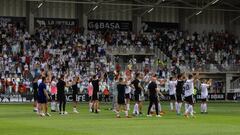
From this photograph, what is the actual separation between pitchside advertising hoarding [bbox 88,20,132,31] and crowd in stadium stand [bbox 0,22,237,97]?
5.72ft

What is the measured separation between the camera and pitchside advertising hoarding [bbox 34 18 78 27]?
71125mm

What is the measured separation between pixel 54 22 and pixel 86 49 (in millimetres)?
6229

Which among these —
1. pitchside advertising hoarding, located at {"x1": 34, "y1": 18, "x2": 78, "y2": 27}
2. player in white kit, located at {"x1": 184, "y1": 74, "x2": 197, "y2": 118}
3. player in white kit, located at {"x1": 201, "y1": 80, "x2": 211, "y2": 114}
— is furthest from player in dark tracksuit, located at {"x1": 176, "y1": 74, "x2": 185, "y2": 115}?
pitchside advertising hoarding, located at {"x1": 34, "y1": 18, "x2": 78, "y2": 27}

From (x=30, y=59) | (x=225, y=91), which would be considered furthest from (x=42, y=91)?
(x=225, y=91)

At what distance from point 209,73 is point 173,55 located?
502 centimetres

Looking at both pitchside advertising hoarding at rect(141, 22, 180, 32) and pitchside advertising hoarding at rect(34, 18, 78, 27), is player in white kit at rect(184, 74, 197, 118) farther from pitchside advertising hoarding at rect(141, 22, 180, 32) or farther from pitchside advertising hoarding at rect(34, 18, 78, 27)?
pitchside advertising hoarding at rect(141, 22, 180, 32)

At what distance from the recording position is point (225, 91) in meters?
69.6

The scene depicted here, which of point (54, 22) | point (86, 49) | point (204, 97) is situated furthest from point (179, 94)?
point (54, 22)

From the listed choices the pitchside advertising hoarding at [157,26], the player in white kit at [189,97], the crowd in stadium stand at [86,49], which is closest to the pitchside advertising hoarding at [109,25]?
the crowd in stadium stand at [86,49]

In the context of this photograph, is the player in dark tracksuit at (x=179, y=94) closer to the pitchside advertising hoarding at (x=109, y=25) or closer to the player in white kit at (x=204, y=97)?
the player in white kit at (x=204, y=97)

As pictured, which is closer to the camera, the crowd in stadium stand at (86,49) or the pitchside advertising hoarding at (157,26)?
the crowd in stadium stand at (86,49)

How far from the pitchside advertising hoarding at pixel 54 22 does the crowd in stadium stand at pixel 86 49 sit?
1.14m

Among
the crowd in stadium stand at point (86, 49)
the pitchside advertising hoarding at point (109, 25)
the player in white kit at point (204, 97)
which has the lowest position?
the player in white kit at point (204, 97)

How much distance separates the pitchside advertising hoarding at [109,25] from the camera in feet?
245
